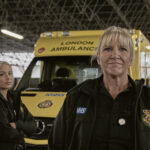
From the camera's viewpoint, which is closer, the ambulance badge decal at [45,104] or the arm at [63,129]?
the arm at [63,129]

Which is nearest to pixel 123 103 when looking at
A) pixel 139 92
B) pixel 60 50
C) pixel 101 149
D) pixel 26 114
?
pixel 139 92

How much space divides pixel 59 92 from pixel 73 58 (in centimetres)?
112

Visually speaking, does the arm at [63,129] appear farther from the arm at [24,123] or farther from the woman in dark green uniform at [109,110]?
the arm at [24,123]

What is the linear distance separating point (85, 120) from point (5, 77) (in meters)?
1.55

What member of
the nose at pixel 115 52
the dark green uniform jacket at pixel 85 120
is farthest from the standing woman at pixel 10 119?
the nose at pixel 115 52

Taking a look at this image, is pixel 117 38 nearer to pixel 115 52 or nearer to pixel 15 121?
pixel 115 52

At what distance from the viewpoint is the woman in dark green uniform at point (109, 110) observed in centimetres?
163

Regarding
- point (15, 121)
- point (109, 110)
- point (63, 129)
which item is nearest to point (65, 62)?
point (15, 121)

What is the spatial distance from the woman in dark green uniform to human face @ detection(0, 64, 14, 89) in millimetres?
1236

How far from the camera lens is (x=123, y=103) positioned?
173cm

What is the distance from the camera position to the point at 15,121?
2916 mm

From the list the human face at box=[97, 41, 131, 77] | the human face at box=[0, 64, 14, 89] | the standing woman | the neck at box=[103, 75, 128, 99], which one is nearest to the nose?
the human face at box=[97, 41, 131, 77]

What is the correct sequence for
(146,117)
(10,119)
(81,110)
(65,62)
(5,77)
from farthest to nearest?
1. (65,62)
2. (5,77)
3. (10,119)
4. (81,110)
5. (146,117)

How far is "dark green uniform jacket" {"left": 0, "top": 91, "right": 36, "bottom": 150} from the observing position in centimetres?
261
